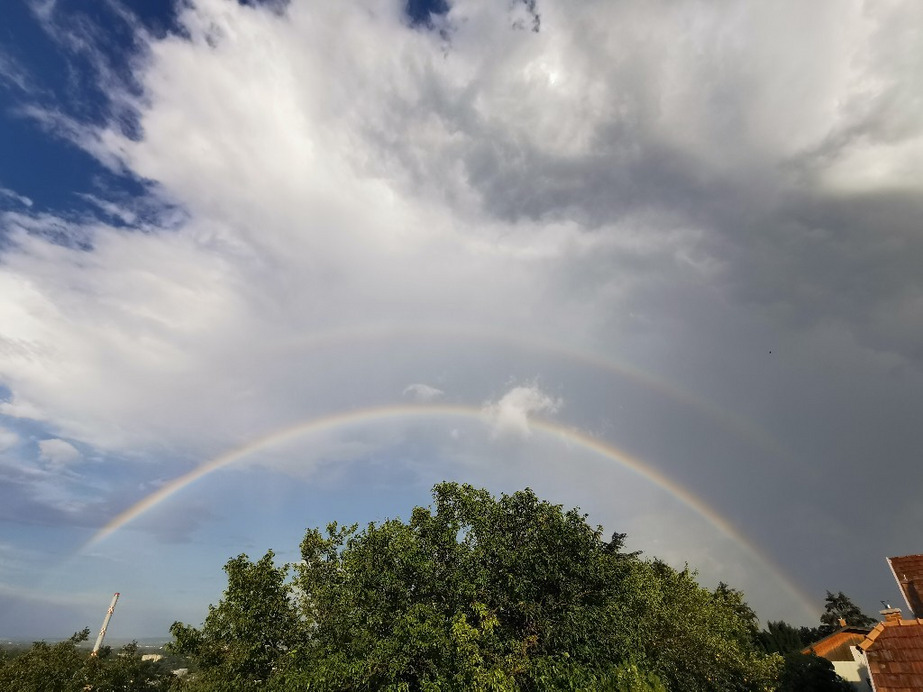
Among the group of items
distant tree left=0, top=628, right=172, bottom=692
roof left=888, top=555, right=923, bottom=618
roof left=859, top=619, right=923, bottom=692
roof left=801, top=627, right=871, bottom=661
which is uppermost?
roof left=888, top=555, right=923, bottom=618

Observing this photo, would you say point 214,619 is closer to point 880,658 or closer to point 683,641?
point 683,641

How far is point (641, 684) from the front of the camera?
A: 57.4 feet

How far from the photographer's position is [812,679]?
162ft

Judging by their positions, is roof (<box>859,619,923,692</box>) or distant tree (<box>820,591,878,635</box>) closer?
roof (<box>859,619,923,692</box>)

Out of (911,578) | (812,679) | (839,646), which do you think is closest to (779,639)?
(839,646)

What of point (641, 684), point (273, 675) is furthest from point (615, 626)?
point (273, 675)

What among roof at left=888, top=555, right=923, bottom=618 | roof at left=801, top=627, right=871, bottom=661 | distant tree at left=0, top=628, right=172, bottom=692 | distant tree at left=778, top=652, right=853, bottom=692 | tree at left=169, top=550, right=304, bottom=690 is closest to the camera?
tree at left=169, top=550, right=304, bottom=690

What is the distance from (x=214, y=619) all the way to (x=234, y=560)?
9.54ft

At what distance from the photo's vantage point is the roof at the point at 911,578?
33.3 m

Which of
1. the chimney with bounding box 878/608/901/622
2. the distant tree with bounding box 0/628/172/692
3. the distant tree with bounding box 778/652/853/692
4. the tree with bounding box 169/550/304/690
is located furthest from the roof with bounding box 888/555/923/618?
the distant tree with bounding box 0/628/172/692

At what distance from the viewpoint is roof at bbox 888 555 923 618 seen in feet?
109

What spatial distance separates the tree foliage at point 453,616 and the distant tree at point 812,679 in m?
29.5

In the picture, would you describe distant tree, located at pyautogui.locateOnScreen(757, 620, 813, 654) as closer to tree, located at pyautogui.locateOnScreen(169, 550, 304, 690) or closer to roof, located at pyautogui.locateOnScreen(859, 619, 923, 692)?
roof, located at pyautogui.locateOnScreen(859, 619, 923, 692)

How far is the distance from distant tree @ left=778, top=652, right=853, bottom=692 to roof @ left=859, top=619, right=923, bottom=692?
26.8m
